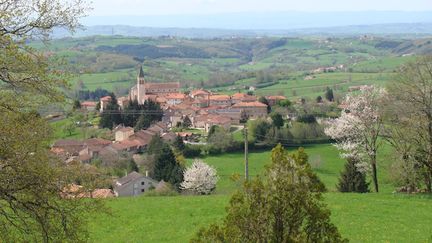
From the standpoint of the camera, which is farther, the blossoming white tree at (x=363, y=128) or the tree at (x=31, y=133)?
the blossoming white tree at (x=363, y=128)

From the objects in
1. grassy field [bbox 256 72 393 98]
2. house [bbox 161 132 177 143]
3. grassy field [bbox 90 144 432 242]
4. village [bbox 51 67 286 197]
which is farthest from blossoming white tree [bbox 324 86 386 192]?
grassy field [bbox 256 72 393 98]

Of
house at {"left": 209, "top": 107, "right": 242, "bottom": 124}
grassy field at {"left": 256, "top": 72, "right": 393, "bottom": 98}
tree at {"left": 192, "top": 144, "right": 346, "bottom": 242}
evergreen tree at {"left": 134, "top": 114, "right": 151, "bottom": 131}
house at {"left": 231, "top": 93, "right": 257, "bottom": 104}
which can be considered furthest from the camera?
grassy field at {"left": 256, "top": 72, "right": 393, "bottom": 98}

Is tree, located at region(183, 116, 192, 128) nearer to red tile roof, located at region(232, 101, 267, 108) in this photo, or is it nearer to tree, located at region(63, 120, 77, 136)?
red tile roof, located at region(232, 101, 267, 108)

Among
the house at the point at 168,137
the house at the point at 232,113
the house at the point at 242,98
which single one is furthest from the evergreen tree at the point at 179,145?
the house at the point at 242,98

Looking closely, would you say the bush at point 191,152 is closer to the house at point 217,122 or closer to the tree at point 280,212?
the house at point 217,122

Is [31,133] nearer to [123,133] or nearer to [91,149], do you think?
[91,149]

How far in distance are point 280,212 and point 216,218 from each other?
35.4ft

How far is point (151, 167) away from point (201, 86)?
8523 centimetres

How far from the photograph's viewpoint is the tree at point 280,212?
7.14m

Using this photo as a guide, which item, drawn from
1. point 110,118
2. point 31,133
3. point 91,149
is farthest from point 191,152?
point 31,133

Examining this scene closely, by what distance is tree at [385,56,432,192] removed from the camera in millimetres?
20734

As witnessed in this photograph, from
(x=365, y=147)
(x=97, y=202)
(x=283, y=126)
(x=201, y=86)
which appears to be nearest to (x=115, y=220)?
(x=97, y=202)

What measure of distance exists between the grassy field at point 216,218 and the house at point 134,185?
1864 cm

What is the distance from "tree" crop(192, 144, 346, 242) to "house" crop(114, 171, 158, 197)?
34.4 metres
